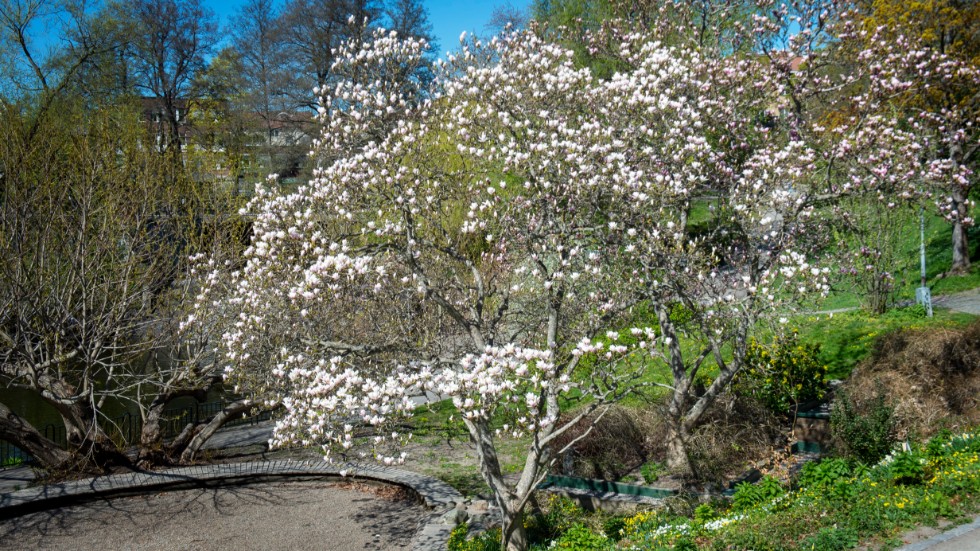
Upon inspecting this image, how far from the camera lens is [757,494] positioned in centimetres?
742

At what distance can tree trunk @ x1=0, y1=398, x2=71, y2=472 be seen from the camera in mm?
11516

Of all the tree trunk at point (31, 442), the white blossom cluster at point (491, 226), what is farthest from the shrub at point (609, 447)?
the tree trunk at point (31, 442)

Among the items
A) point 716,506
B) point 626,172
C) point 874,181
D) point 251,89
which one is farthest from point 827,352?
point 251,89

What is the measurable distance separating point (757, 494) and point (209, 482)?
8.76 m

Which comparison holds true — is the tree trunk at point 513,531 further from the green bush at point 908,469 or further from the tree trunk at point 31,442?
the tree trunk at point 31,442

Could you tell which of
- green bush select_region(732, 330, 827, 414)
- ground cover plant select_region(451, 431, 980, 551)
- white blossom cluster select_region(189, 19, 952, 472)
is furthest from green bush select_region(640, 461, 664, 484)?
white blossom cluster select_region(189, 19, 952, 472)

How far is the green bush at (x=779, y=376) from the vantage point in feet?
34.7

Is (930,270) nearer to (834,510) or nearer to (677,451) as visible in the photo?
(677,451)

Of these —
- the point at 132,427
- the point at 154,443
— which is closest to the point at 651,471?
the point at 154,443

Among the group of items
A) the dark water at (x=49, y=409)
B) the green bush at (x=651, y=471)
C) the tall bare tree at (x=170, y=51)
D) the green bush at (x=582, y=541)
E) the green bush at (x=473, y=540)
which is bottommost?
the green bush at (x=473, y=540)

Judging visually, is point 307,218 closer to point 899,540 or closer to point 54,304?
point 899,540

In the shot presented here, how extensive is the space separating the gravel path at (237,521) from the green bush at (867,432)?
18.6ft

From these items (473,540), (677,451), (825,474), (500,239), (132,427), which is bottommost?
(473,540)

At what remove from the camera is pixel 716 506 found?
27.1 feet
